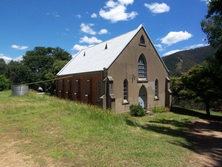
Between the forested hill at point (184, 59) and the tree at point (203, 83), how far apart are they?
56325 millimetres

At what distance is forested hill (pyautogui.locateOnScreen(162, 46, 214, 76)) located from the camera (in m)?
84.0

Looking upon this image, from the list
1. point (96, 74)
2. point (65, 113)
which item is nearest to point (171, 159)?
point (65, 113)

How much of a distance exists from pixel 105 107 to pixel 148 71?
8542 mm

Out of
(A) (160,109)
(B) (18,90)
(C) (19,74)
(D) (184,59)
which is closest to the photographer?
(A) (160,109)

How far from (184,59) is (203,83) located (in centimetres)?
8019

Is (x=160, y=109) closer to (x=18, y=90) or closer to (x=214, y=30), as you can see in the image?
(x=214, y=30)

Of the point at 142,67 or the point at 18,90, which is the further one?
the point at 18,90

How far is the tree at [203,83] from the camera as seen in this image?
20266 millimetres

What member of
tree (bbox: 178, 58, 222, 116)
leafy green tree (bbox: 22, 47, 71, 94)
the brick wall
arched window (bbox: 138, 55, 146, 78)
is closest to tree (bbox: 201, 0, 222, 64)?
tree (bbox: 178, 58, 222, 116)

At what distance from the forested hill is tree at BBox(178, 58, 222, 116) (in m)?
56.3

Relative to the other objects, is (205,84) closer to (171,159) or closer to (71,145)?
(171,159)

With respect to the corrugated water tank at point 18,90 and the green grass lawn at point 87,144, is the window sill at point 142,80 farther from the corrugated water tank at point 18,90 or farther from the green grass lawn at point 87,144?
the corrugated water tank at point 18,90

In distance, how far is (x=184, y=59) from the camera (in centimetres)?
9481

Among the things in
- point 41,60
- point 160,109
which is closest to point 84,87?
point 160,109
